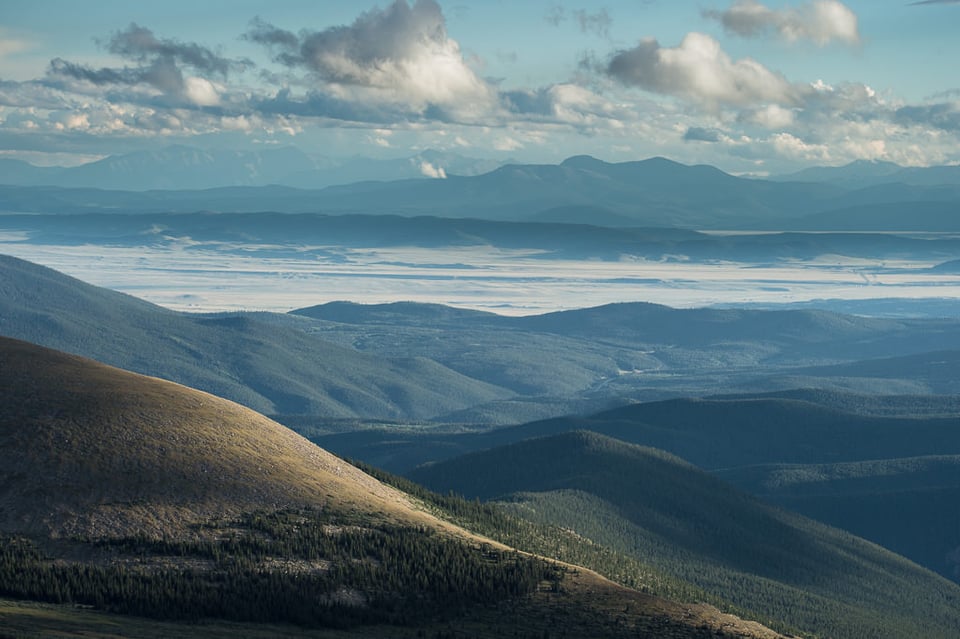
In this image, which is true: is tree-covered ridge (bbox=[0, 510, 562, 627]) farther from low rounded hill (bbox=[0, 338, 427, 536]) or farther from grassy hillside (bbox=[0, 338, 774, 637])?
low rounded hill (bbox=[0, 338, 427, 536])

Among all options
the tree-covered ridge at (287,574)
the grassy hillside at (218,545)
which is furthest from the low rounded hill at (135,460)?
the tree-covered ridge at (287,574)

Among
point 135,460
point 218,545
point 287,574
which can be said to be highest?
point 135,460

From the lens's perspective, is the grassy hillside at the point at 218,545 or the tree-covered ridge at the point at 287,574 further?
the grassy hillside at the point at 218,545

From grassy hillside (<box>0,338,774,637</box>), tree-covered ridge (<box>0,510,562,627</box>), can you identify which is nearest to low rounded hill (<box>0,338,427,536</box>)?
grassy hillside (<box>0,338,774,637</box>)

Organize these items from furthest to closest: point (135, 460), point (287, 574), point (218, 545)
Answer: point (135, 460) → point (218, 545) → point (287, 574)

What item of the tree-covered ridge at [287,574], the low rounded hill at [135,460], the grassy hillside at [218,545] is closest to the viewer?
the tree-covered ridge at [287,574]

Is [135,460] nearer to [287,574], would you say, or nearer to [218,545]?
[218,545]

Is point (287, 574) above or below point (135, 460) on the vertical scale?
below

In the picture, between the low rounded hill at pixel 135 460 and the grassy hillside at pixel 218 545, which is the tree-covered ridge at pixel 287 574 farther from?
the low rounded hill at pixel 135 460

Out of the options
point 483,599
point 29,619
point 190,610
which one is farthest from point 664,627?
point 29,619

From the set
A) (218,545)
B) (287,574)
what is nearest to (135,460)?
(218,545)
